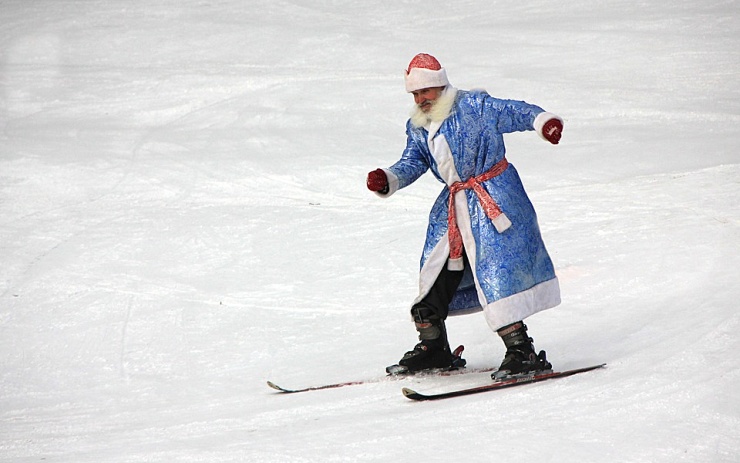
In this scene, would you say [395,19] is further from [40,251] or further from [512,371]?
[512,371]

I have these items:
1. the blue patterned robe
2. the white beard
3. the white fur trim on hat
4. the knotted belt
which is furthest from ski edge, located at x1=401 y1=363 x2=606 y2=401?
the white fur trim on hat

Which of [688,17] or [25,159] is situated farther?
[688,17]

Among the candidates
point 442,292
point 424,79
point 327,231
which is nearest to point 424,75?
point 424,79

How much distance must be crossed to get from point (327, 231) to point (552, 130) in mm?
3322

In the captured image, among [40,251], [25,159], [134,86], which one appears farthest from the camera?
[134,86]

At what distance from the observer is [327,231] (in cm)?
708

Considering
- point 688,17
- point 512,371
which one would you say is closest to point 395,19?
point 688,17

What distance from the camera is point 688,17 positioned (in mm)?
11883

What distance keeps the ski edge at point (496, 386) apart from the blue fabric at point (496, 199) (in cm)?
32

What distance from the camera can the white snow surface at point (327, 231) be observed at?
369cm

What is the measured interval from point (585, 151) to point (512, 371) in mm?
4531

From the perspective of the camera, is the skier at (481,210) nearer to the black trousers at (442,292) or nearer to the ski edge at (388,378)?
the black trousers at (442,292)

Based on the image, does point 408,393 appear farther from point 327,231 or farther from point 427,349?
point 327,231

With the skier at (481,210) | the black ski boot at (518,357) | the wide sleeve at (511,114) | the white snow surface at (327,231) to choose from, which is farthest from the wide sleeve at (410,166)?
the white snow surface at (327,231)
